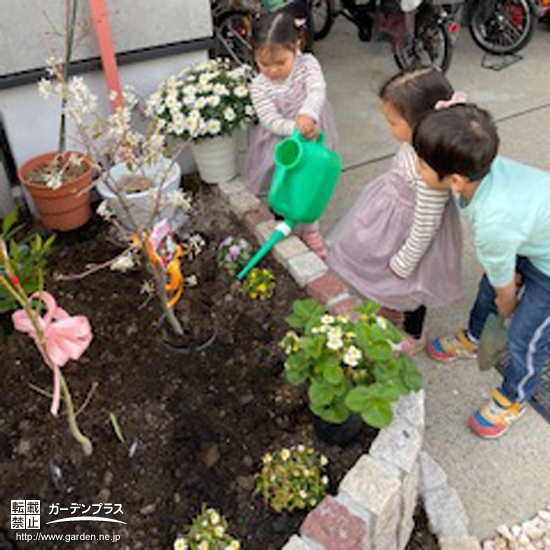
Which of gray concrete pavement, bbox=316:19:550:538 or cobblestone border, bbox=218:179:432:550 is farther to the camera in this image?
gray concrete pavement, bbox=316:19:550:538

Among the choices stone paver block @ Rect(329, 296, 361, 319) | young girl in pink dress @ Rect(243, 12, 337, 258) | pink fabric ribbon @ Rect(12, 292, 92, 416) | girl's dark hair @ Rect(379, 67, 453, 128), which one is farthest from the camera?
young girl in pink dress @ Rect(243, 12, 337, 258)

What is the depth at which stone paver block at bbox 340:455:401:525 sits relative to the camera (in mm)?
1500

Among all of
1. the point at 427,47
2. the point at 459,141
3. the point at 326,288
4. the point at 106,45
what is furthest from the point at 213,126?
the point at 427,47

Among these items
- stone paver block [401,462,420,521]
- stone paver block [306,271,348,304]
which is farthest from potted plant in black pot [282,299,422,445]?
stone paver block [306,271,348,304]

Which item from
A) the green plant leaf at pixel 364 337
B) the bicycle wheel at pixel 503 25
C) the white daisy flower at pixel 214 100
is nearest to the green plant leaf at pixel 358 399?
the green plant leaf at pixel 364 337

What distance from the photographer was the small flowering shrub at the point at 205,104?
2518 millimetres

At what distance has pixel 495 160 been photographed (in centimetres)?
171

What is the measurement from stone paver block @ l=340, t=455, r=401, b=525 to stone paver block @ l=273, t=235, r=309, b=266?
0.89 meters

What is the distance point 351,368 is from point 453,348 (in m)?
0.86

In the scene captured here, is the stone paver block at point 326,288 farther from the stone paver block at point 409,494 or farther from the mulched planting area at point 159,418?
the stone paver block at point 409,494

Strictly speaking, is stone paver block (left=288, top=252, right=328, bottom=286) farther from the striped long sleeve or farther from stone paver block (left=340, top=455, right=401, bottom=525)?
stone paver block (left=340, top=455, right=401, bottom=525)

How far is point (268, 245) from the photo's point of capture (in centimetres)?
229

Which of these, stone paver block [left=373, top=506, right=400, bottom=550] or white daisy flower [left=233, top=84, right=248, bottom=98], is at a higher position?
white daisy flower [left=233, top=84, right=248, bottom=98]

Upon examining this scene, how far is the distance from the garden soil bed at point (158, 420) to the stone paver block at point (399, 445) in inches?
4.9
